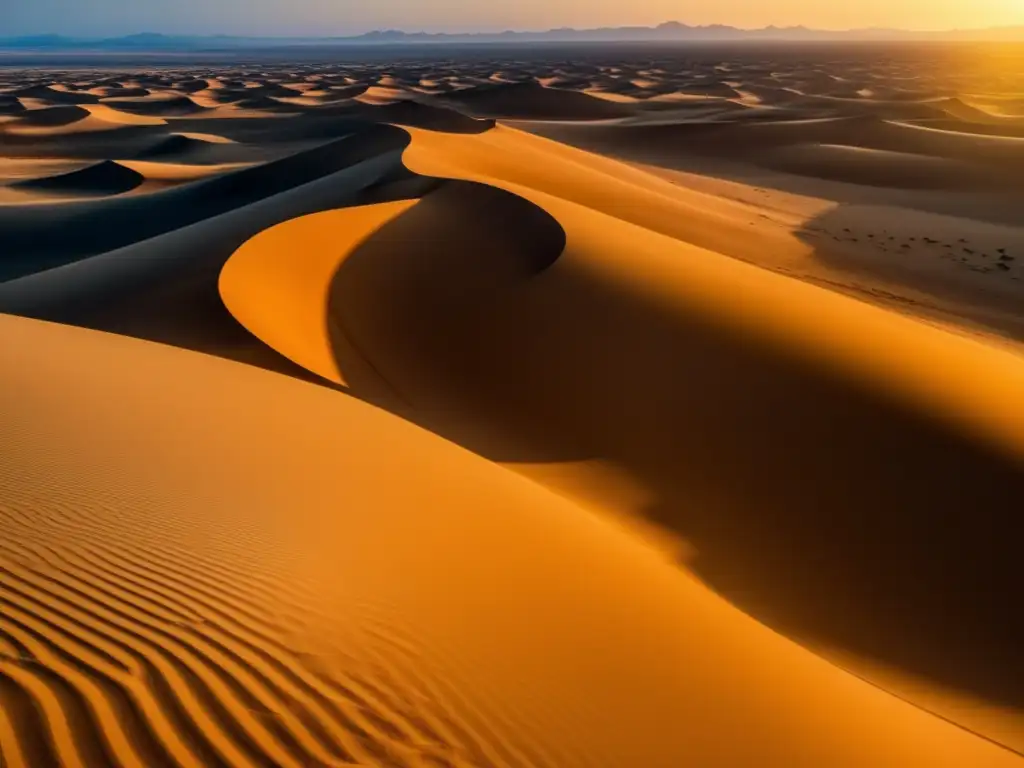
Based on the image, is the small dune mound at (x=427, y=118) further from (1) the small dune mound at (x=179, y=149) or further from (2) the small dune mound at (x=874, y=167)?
(2) the small dune mound at (x=874, y=167)

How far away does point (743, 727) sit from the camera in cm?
348

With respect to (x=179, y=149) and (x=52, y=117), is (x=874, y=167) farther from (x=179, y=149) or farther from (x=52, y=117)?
(x=52, y=117)

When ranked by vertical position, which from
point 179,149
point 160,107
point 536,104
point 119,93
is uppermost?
point 119,93

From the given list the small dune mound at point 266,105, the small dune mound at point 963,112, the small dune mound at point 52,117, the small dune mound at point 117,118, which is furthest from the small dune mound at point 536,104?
the small dune mound at point 52,117

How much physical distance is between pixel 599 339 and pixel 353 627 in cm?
595

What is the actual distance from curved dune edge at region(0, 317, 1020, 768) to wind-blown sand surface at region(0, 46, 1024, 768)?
17 mm

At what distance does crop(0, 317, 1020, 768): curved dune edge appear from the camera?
2736 millimetres

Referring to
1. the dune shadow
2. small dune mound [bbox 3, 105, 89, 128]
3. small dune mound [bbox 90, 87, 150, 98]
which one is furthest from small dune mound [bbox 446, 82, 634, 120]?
the dune shadow

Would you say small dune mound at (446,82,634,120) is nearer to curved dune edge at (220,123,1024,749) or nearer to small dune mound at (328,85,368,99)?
→ small dune mound at (328,85,368,99)

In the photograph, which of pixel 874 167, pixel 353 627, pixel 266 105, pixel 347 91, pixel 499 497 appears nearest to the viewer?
pixel 353 627

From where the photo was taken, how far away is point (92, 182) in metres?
26.0

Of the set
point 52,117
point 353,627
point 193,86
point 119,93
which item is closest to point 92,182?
point 52,117

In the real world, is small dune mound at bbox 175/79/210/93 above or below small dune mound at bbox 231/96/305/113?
above

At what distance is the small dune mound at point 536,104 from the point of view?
166 ft
